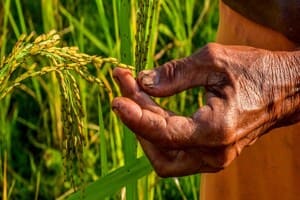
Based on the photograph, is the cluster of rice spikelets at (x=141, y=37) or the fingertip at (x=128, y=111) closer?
the fingertip at (x=128, y=111)

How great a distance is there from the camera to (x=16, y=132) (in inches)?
96.6

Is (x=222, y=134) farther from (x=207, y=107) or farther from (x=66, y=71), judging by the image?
(x=66, y=71)

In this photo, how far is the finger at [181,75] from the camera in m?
1.08

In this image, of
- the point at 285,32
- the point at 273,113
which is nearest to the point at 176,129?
the point at 273,113

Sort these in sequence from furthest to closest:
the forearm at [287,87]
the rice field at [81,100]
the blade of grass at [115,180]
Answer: the rice field at [81,100], the blade of grass at [115,180], the forearm at [287,87]

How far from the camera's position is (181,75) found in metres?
1.09

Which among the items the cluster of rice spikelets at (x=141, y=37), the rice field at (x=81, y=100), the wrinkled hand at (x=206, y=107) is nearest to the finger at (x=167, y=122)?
the wrinkled hand at (x=206, y=107)

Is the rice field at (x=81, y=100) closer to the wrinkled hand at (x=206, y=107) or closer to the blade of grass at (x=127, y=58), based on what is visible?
the blade of grass at (x=127, y=58)

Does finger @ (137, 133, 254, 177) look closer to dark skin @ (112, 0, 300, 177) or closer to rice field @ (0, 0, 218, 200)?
dark skin @ (112, 0, 300, 177)

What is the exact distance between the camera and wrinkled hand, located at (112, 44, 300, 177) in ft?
3.47

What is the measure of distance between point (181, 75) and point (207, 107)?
0.04 metres

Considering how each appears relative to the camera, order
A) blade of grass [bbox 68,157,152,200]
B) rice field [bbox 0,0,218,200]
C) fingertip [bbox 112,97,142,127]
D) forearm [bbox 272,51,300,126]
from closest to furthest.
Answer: fingertip [bbox 112,97,142,127]
forearm [bbox 272,51,300,126]
blade of grass [bbox 68,157,152,200]
rice field [bbox 0,0,218,200]

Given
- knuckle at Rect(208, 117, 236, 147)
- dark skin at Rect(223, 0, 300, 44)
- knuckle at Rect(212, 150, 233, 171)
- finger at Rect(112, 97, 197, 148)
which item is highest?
dark skin at Rect(223, 0, 300, 44)

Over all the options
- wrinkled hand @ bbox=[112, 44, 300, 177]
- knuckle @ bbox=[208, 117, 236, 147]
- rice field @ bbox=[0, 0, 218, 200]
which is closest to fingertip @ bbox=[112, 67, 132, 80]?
wrinkled hand @ bbox=[112, 44, 300, 177]
